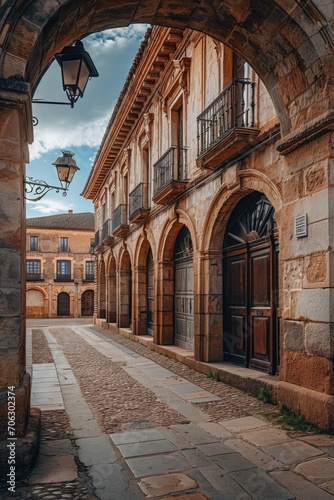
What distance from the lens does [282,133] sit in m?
5.12

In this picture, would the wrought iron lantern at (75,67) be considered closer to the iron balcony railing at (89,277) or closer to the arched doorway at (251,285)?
the arched doorway at (251,285)

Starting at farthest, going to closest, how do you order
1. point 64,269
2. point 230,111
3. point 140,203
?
point 64,269 → point 140,203 → point 230,111

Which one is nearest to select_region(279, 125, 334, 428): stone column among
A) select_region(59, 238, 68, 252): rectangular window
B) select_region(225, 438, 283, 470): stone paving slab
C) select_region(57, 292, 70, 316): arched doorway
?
select_region(225, 438, 283, 470): stone paving slab

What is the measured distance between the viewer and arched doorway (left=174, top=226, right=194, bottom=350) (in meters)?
9.45

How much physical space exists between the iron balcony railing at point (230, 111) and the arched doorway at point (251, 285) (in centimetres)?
114

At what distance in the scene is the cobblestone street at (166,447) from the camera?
3014 mm

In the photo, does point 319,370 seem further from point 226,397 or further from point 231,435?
point 226,397

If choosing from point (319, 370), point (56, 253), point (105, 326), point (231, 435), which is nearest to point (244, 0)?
point (319, 370)

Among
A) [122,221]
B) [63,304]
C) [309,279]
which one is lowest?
[63,304]

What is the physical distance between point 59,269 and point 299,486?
35613mm

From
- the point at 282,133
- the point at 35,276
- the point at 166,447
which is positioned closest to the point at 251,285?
the point at 282,133

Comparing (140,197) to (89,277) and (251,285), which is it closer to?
(251,285)

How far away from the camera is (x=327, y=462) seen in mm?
3457

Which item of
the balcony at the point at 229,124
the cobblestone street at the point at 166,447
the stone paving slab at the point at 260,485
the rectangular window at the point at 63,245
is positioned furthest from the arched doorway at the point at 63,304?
the stone paving slab at the point at 260,485
